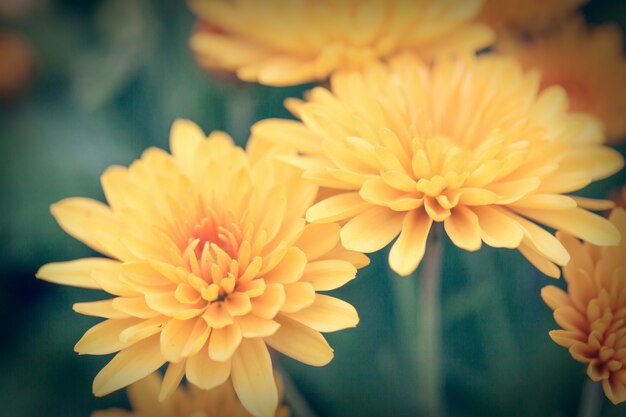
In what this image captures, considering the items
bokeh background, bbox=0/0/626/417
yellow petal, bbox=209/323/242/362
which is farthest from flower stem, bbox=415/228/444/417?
yellow petal, bbox=209/323/242/362

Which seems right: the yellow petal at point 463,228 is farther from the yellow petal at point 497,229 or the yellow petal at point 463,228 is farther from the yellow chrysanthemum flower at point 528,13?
the yellow chrysanthemum flower at point 528,13

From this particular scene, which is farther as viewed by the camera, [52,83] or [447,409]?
[52,83]

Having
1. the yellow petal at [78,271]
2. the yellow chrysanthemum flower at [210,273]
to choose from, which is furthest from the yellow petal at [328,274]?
the yellow petal at [78,271]

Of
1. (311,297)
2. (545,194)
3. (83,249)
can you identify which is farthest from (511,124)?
(83,249)

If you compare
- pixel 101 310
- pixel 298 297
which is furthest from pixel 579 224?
pixel 101 310

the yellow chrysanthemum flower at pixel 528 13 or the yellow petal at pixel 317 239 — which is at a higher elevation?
the yellow chrysanthemum flower at pixel 528 13

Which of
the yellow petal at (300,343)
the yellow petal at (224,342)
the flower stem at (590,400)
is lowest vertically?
the flower stem at (590,400)

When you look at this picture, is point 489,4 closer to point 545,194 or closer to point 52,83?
point 545,194
